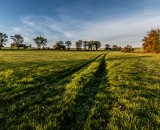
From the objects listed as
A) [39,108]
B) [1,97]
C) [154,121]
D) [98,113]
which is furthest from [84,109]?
[1,97]

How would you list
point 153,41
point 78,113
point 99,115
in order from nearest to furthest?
point 99,115 < point 78,113 < point 153,41

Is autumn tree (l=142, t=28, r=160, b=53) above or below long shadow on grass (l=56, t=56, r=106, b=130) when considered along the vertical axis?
above

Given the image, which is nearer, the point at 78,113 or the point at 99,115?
the point at 99,115

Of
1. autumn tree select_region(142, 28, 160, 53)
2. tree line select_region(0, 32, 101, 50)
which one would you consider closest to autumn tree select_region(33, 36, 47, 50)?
tree line select_region(0, 32, 101, 50)

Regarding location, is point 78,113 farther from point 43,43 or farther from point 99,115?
point 43,43

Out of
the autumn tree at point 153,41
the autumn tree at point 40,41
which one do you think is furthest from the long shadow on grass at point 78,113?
the autumn tree at point 40,41

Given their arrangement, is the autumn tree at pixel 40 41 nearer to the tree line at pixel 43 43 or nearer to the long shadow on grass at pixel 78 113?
the tree line at pixel 43 43

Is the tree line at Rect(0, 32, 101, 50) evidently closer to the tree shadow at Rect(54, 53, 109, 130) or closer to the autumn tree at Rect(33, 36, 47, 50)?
the autumn tree at Rect(33, 36, 47, 50)

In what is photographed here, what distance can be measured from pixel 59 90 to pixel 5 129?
12.6 feet

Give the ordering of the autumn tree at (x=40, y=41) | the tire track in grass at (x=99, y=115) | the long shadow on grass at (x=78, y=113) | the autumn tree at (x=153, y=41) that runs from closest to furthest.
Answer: the tire track in grass at (x=99, y=115)
the long shadow on grass at (x=78, y=113)
the autumn tree at (x=153, y=41)
the autumn tree at (x=40, y=41)

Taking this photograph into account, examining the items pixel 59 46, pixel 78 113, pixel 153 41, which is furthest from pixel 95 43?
pixel 78 113

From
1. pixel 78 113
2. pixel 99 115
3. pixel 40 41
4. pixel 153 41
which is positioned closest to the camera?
pixel 99 115

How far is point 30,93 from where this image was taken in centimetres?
706

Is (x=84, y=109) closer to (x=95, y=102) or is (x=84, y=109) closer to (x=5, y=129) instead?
(x=95, y=102)
